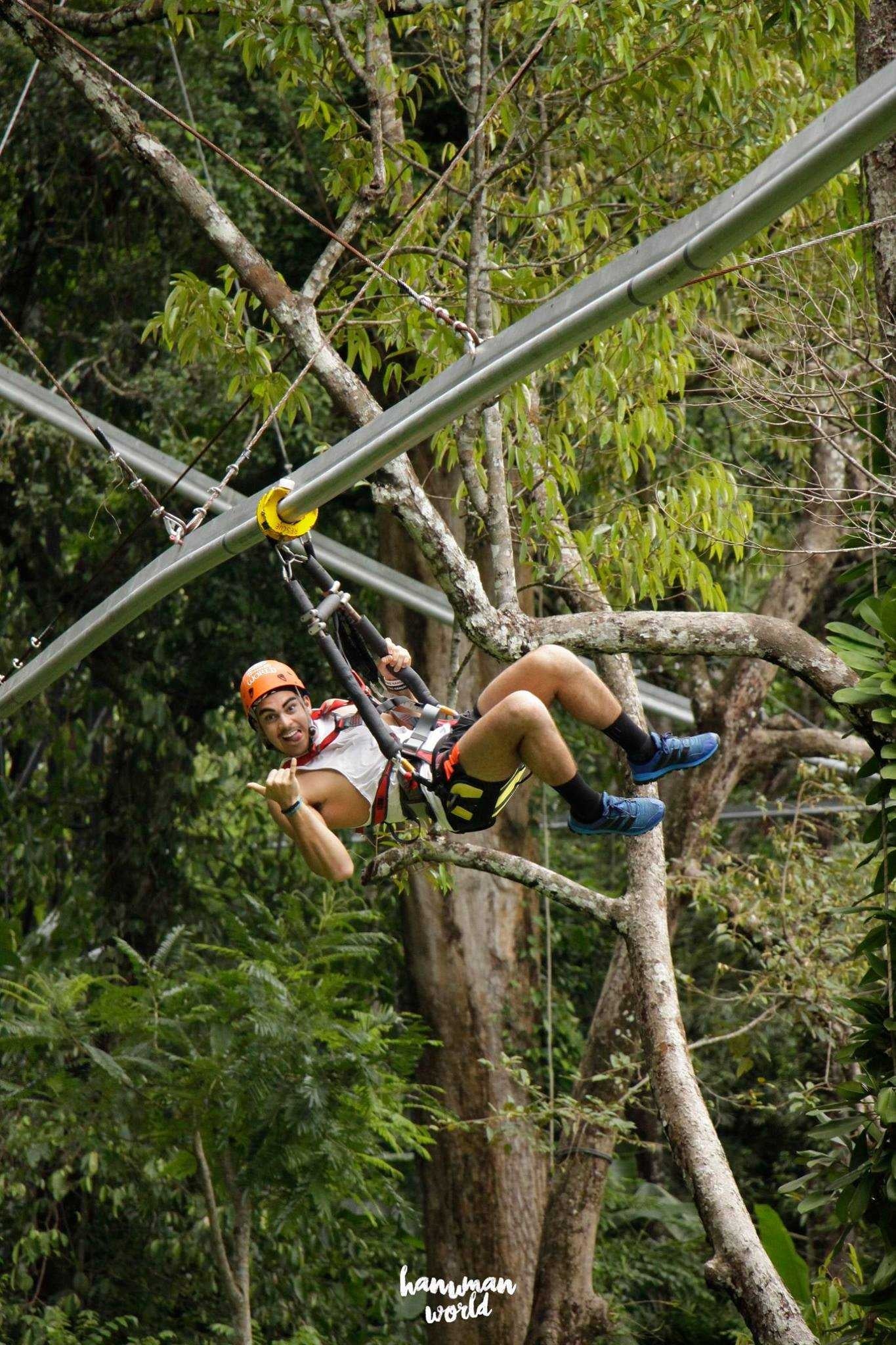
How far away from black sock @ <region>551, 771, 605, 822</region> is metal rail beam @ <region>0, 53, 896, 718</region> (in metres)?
0.92

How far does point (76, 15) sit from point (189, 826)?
4.66 metres

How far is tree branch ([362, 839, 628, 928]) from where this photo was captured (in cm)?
546

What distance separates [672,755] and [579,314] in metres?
1.36

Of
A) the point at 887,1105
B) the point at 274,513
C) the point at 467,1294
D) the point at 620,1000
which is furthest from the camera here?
the point at 467,1294

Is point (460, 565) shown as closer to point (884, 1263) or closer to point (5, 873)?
point (884, 1263)

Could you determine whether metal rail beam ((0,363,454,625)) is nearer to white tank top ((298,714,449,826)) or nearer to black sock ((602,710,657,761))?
white tank top ((298,714,449,826))

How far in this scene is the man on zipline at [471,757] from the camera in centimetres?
397

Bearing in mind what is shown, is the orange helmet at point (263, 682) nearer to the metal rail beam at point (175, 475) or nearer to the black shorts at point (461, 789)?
the black shorts at point (461, 789)

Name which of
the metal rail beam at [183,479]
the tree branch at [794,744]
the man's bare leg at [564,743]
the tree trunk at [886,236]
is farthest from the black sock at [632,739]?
the tree branch at [794,744]

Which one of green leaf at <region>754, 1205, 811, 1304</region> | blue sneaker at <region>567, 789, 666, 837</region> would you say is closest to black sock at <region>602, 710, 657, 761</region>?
blue sneaker at <region>567, 789, 666, 837</region>

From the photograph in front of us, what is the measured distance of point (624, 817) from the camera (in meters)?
4.02

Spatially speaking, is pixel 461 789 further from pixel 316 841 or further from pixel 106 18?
pixel 106 18

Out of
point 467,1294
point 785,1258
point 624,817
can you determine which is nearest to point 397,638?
point 467,1294

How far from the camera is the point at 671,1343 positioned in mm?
8922
